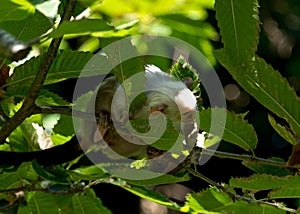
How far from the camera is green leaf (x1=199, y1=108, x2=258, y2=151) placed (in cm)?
96

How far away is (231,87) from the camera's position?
12.4 feet

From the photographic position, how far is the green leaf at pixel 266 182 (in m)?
0.96

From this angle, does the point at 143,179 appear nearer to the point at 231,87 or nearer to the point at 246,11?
the point at 246,11

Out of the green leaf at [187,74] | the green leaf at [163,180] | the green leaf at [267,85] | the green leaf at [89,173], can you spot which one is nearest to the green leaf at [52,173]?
the green leaf at [89,173]

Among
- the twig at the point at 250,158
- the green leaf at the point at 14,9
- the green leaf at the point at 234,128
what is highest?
the green leaf at the point at 14,9

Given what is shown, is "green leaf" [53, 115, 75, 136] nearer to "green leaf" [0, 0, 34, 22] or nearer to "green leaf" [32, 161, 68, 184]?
"green leaf" [32, 161, 68, 184]

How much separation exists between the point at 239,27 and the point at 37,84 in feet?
0.96

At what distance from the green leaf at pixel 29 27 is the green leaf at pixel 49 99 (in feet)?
0.41

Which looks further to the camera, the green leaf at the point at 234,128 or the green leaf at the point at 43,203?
the green leaf at the point at 43,203

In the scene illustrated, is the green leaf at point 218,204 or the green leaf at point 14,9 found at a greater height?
the green leaf at point 14,9

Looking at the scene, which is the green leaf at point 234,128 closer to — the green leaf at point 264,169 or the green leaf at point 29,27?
the green leaf at point 264,169

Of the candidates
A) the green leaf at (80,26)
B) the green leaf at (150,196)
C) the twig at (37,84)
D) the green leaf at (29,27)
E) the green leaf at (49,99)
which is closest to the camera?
the green leaf at (80,26)

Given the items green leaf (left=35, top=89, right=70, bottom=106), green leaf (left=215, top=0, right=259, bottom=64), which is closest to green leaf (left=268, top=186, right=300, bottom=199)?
green leaf (left=215, top=0, right=259, bottom=64)

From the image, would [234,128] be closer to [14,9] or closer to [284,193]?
[284,193]
